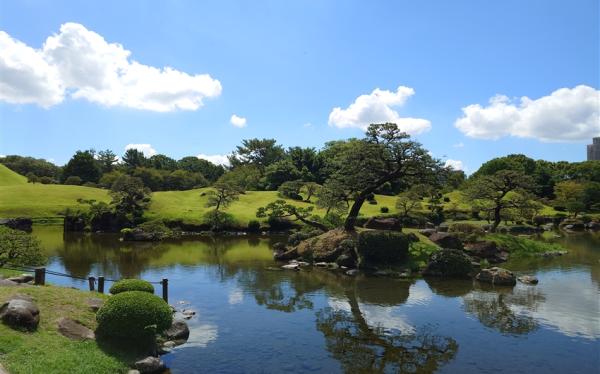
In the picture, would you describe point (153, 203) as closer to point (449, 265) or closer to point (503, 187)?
point (503, 187)

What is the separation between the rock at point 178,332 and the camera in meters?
17.1

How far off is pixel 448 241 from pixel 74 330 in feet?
96.4

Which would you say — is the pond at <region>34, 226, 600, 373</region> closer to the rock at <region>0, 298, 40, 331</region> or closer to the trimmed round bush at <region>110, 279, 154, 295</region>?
the trimmed round bush at <region>110, 279, 154, 295</region>

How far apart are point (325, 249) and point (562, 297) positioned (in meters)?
16.7

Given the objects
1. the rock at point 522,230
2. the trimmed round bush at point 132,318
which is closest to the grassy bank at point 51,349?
the trimmed round bush at point 132,318

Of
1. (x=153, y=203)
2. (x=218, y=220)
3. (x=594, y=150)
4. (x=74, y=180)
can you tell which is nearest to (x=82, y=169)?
(x=74, y=180)

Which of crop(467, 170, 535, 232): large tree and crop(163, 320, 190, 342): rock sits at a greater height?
crop(467, 170, 535, 232): large tree

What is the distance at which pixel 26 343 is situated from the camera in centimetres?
1317

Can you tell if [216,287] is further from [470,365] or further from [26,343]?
[470,365]

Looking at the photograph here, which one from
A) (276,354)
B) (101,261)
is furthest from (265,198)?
(276,354)

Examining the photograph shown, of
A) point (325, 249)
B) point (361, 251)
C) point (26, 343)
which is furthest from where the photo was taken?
point (325, 249)

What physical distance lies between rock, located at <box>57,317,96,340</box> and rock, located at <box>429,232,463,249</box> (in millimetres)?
28052

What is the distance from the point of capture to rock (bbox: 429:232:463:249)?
3622cm

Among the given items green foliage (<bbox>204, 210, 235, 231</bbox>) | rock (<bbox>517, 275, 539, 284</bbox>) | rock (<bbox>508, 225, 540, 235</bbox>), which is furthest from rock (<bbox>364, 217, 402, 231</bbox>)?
rock (<bbox>508, 225, 540, 235</bbox>)
